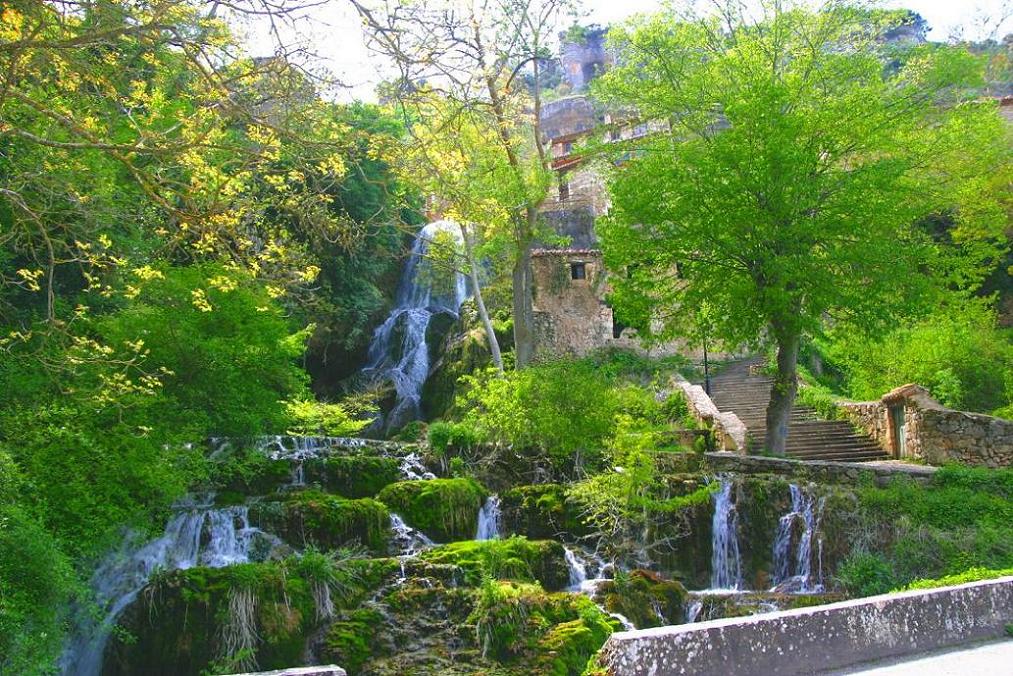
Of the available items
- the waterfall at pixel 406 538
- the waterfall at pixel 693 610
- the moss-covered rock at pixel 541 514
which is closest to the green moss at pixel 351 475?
the waterfall at pixel 406 538

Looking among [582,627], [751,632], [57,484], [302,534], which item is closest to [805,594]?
[582,627]

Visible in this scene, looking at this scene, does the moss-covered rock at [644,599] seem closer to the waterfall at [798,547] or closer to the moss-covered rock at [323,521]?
the waterfall at [798,547]

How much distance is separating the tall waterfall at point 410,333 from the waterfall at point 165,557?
46.0ft

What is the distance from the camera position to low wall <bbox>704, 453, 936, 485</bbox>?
60.5ft

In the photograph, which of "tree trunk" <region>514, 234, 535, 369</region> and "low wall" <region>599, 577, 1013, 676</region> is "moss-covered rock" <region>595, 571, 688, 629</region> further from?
"tree trunk" <region>514, 234, 535, 369</region>

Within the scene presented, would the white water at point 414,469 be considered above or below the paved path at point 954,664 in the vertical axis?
below

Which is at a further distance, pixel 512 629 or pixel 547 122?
pixel 547 122

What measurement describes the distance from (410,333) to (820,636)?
27.1 meters

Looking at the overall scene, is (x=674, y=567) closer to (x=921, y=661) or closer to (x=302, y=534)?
(x=302, y=534)

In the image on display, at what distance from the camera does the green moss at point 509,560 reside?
1365 centimetres

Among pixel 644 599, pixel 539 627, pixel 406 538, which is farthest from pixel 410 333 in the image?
pixel 539 627

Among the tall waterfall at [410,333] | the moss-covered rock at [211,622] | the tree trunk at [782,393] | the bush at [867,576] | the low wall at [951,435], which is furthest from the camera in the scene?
the tall waterfall at [410,333]

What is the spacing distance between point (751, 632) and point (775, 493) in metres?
12.2

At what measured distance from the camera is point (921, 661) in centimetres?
635
